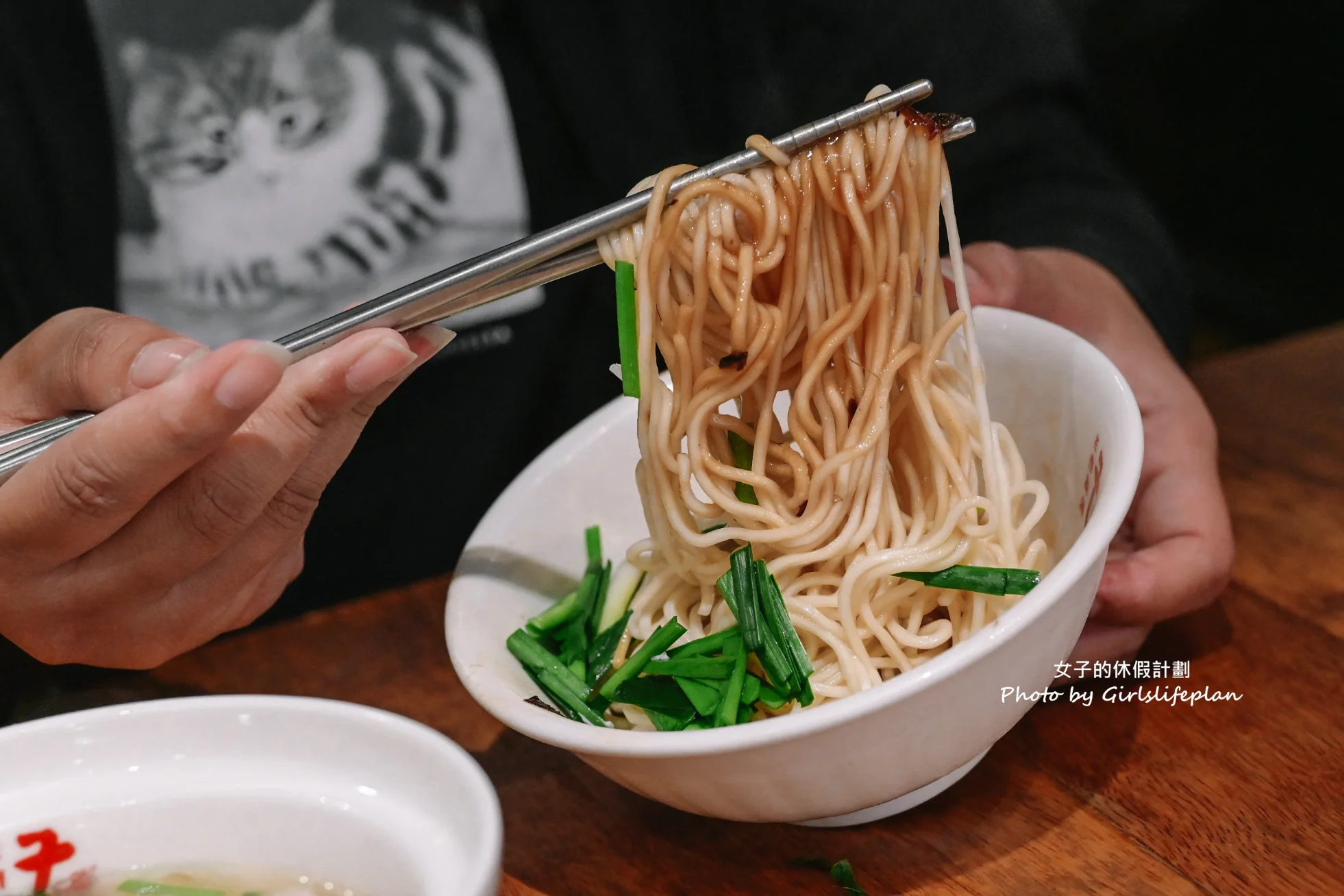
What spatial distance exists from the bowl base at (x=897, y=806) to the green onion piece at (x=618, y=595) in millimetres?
380

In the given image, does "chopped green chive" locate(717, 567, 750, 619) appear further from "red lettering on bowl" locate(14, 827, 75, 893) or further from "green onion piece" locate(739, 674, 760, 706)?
"red lettering on bowl" locate(14, 827, 75, 893)

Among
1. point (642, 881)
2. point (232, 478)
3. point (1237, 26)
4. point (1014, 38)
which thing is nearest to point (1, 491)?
point (232, 478)

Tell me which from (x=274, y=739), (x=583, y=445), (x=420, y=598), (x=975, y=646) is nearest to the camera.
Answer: (x=975, y=646)

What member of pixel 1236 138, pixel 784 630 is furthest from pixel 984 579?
pixel 1236 138

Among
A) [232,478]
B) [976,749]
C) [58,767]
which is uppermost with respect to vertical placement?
[232,478]

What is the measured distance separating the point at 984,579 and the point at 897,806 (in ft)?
0.86

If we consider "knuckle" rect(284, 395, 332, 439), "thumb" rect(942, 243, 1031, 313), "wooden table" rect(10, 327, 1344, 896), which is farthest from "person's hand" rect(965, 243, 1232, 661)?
"knuckle" rect(284, 395, 332, 439)

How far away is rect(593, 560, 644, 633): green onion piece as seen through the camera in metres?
1.39

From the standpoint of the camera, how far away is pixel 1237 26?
394 centimetres

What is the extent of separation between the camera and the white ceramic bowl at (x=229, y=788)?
3.10 ft

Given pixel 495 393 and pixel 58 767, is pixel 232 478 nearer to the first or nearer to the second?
pixel 58 767

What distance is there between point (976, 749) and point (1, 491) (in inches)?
41.9

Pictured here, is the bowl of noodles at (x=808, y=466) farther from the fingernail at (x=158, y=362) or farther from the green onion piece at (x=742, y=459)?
the fingernail at (x=158, y=362)

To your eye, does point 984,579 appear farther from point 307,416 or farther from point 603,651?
point 307,416
